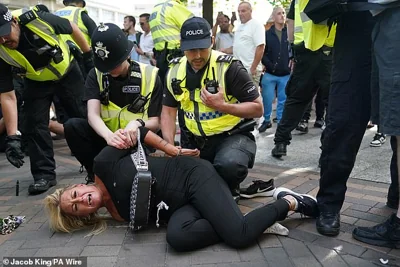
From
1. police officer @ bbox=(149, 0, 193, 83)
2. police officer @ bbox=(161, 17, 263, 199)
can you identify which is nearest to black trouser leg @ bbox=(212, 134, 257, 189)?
police officer @ bbox=(161, 17, 263, 199)

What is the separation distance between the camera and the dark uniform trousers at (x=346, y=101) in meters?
2.31

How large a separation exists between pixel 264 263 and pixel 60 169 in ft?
9.85

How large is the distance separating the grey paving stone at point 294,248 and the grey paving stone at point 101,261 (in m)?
1.04

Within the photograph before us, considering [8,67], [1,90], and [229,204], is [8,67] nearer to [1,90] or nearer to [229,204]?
[1,90]

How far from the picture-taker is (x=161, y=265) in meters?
2.27

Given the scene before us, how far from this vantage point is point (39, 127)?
380 cm

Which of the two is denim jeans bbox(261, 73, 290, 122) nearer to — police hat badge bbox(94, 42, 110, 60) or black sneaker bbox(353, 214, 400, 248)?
police hat badge bbox(94, 42, 110, 60)

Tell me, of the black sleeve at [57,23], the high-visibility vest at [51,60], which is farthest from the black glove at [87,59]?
the black sleeve at [57,23]

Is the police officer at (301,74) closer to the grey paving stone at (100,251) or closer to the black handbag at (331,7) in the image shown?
the black handbag at (331,7)

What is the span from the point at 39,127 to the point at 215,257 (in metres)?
2.35

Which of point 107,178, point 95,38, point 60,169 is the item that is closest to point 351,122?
point 107,178

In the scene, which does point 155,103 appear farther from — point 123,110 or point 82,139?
point 82,139

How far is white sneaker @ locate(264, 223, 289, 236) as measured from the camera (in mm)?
2548

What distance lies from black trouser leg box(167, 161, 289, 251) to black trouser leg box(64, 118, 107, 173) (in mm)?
1291
